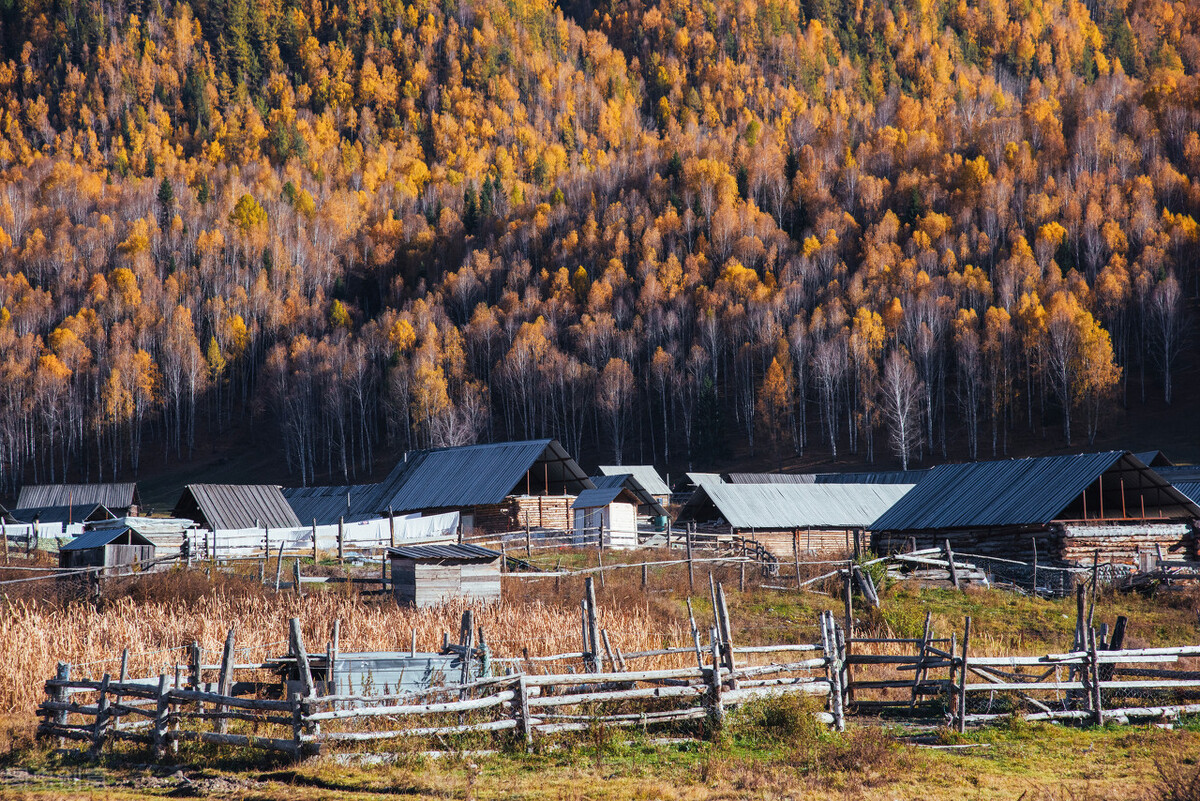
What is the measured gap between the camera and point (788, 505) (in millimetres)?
48031

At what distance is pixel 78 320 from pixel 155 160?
239 ft

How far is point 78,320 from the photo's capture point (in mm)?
109812

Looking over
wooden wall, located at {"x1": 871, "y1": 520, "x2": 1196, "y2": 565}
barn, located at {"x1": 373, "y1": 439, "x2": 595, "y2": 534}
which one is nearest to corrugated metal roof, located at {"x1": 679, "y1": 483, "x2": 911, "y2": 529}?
barn, located at {"x1": 373, "y1": 439, "x2": 595, "y2": 534}

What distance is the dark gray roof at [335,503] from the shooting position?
167ft

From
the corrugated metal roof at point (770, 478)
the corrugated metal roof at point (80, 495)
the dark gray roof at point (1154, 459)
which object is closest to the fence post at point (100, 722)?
the dark gray roof at point (1154, 459)

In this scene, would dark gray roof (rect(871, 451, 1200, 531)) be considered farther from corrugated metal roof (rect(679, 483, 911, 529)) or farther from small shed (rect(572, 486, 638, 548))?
small shed (rect(572, 486, 638, 548))

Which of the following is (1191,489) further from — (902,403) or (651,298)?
(651,298)

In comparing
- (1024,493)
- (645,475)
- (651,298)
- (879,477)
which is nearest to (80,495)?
(645,475)

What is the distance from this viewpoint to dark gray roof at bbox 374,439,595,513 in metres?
48.2

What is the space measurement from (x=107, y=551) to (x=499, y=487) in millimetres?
20342

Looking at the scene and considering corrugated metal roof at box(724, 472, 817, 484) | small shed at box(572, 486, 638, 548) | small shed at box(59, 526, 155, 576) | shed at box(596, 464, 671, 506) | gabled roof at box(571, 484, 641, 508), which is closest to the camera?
small shed at box(59, 526, 155, 576)

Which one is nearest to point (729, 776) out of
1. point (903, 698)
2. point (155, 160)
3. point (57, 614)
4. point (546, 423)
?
point (903, 698)

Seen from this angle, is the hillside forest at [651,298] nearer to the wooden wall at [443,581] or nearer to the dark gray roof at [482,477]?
the dark gray roof at [482,477]

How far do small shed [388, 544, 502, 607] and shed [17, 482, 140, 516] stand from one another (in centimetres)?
4270
